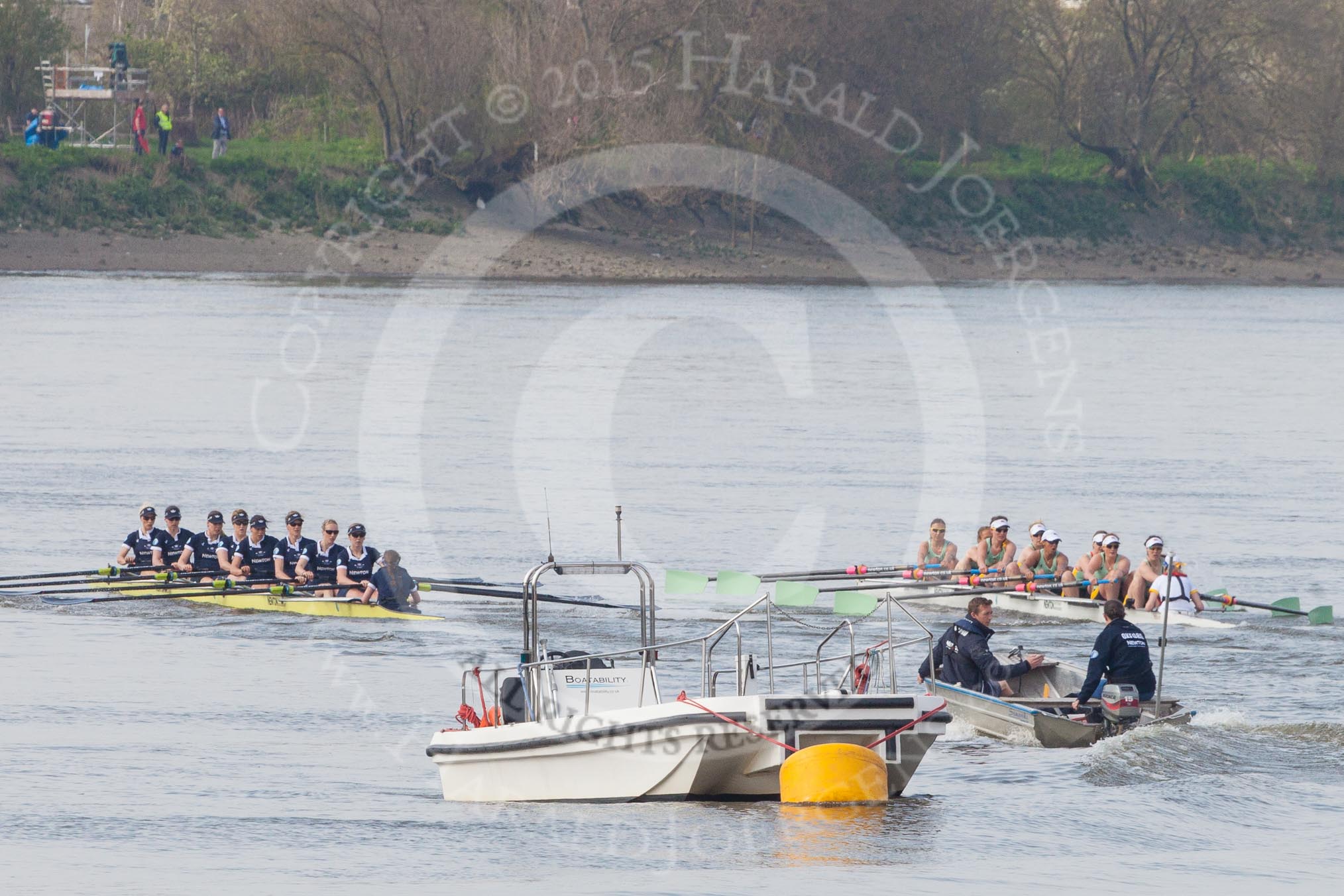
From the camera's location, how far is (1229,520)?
33.0 meters

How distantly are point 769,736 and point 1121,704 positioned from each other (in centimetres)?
425

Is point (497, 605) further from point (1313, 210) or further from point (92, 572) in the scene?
point (1313, 210)

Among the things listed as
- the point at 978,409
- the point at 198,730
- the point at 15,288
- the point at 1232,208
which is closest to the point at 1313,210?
the point at 1232,208

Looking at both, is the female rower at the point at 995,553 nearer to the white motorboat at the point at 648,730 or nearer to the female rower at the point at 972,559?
the female rower at the point at 972,559

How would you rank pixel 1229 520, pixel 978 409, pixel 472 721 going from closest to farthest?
pixel 472 721 < pixel 1229 520 < pixel 978 409

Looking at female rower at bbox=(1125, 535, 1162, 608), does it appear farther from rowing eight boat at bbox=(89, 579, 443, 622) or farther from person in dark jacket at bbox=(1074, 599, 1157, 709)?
rowing eight boat at bbox=(89, 579, 443, 622)

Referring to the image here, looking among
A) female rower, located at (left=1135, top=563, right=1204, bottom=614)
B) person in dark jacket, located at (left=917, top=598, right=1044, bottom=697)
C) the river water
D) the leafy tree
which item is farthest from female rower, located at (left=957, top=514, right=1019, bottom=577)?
the leafy tree

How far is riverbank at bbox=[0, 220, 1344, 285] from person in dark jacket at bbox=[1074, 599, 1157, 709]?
4947 cm

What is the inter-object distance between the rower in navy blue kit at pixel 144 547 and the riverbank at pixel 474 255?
133ft

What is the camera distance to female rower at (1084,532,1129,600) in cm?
2406

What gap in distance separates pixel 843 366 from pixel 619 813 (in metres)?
39.9

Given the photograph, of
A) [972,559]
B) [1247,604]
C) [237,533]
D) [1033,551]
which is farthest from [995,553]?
[237,533]

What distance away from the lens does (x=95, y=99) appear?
69000 millimetres

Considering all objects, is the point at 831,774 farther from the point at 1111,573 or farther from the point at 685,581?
the point at 1111,573
